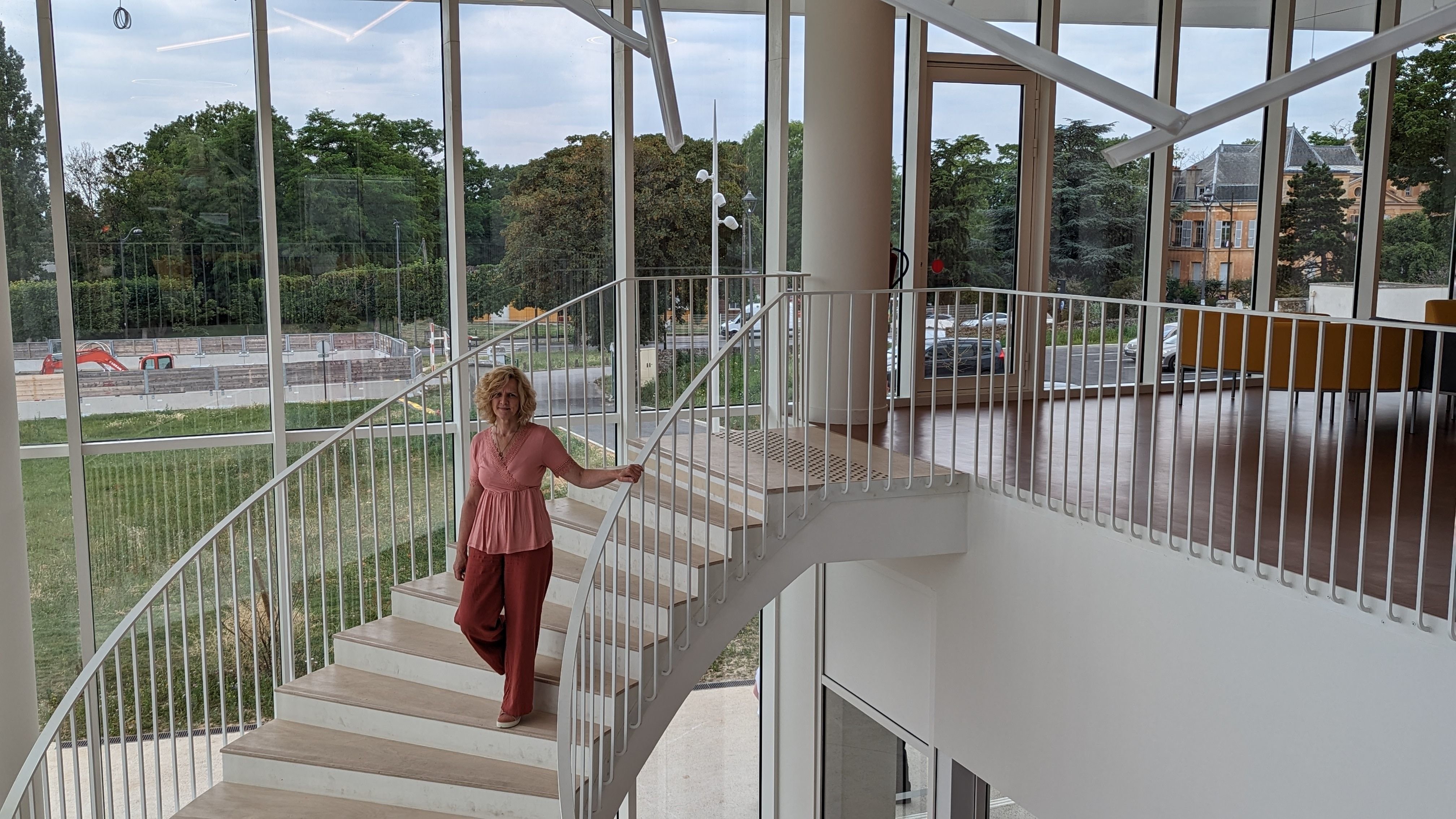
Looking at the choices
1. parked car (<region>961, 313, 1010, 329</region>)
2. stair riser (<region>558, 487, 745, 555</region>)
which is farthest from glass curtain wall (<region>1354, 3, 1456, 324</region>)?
stair riser (<region>558, 487, 745, 555</region>)

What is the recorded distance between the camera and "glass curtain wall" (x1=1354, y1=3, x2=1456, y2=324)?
7.90 metres

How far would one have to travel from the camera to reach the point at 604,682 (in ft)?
15.2

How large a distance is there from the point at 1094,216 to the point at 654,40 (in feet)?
17.5

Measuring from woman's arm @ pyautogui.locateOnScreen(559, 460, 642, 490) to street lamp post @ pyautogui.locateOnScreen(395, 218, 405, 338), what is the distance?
2.63 m

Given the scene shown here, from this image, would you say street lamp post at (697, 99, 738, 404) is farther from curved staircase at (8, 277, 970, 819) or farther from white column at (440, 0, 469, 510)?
white column at (440, 0, 469, 510)

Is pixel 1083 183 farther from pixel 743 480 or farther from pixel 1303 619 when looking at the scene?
pixel 1303 619

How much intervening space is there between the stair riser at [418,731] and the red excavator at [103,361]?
2316 mm

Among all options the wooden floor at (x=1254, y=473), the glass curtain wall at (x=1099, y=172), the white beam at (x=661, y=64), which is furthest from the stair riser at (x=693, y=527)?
the glass curtain wall at (x=1099, y=172)

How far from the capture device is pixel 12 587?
5922mm

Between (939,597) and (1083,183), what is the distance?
3.85m

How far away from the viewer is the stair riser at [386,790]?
4.27 m

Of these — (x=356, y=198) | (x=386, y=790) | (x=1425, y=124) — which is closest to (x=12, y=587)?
(x=356, y=198)

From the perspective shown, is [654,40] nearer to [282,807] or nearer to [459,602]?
[459,602]

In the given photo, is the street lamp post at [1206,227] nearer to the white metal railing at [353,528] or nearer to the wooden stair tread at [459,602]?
the white metal railing at [353,528]
